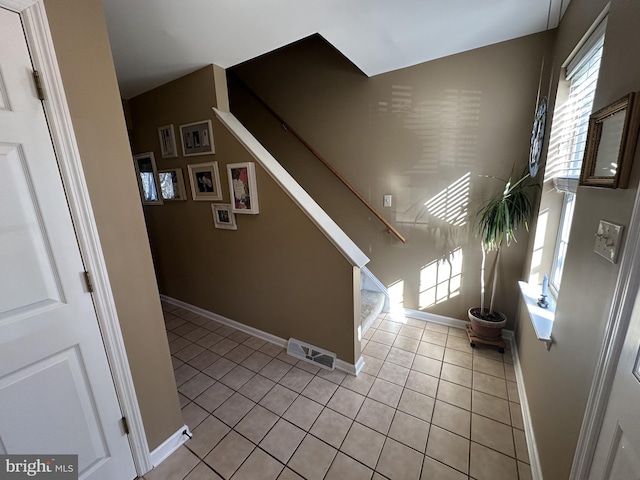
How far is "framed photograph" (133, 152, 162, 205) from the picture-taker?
2.62 metres

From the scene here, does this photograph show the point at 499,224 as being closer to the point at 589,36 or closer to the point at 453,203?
the point at 453,203

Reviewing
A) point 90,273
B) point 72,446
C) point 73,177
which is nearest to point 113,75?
point 73,177

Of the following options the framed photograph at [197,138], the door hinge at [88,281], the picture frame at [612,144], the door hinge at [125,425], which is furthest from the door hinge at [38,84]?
the picture frame at [612,144]

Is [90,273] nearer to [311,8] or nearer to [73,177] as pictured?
[73,177]

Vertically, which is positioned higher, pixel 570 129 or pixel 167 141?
pixel 167 141

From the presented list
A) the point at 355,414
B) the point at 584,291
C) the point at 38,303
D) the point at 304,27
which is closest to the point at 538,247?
the point at 584,291

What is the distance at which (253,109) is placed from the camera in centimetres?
301

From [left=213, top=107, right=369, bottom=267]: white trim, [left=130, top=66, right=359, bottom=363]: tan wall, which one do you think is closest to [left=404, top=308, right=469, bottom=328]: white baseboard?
[left=130, top=66, right=359, bottom=363]: tan wall

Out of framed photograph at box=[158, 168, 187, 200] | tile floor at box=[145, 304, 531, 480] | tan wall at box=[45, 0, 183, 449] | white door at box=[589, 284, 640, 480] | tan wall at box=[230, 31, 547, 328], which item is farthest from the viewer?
framed photograph at box=[158, 168, 187, 200]

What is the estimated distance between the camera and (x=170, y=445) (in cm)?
138

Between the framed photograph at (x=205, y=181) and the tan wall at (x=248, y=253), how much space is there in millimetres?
57

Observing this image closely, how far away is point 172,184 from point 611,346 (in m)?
2.99

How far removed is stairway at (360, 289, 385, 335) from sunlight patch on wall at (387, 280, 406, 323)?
0.09m

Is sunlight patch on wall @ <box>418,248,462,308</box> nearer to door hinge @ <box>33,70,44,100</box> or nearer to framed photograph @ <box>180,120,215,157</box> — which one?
framed photograph @ <box>180,120,215,157</box>
